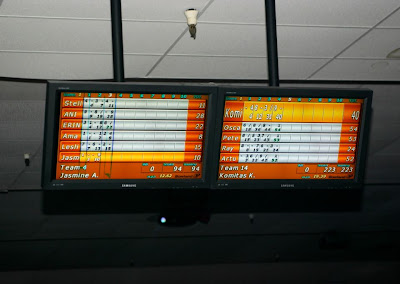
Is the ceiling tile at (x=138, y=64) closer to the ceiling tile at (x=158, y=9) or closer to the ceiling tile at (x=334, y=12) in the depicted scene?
the ceiling tile at (x=158, y=9)

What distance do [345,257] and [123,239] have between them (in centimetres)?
456

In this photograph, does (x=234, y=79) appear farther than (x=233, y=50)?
Yes

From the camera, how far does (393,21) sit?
4324mm

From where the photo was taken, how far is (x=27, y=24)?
4191 millimetres

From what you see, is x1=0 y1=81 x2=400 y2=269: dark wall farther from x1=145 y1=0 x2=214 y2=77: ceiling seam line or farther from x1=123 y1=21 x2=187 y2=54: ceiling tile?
x1=123 y1=21 x2=187 y2=54: ceiling tile

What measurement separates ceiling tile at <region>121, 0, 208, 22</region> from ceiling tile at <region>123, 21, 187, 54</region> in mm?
100

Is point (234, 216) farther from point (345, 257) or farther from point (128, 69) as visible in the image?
point (128, 69)

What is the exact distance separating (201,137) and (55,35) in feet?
5.32

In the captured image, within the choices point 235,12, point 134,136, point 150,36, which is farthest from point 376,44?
point 134,136

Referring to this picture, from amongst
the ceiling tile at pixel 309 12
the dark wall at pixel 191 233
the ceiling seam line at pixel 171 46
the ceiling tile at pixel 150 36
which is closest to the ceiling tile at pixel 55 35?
the ceiling tile at pixel 150 36

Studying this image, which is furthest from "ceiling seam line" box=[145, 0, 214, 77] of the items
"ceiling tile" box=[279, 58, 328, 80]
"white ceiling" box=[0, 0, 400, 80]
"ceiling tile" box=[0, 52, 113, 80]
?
"ceiling tile" box=[279, 58, 328, 80]

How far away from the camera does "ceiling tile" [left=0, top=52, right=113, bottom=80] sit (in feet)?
15.9

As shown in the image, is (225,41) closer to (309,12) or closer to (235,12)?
(235,12)

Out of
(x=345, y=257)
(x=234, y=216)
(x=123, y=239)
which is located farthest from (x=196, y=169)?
(x=345, y=257)
